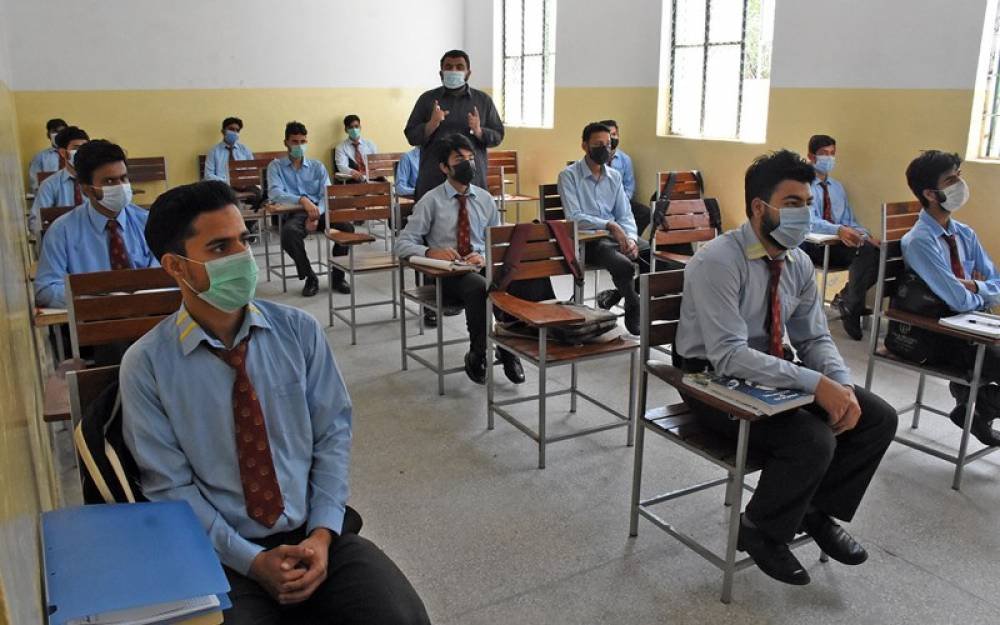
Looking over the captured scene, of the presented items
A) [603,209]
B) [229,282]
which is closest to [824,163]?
[603,209]

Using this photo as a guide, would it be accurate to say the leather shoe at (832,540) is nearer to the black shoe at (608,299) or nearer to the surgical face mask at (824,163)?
the black shoe at (608,299)

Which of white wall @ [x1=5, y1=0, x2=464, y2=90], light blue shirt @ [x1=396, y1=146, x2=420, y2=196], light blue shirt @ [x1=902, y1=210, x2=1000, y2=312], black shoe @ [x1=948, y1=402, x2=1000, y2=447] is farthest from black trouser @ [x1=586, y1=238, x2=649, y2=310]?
white wall @ [x1=5, y1=0, x2=464, y2=90]

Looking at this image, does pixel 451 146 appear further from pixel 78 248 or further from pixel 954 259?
pixel 954 259

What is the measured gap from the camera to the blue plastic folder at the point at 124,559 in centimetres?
115

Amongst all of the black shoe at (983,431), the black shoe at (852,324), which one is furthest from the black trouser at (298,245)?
the black shoe at (983,431)

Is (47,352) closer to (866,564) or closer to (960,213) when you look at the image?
(866,564)

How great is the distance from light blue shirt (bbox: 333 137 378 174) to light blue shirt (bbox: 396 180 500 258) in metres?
4.72

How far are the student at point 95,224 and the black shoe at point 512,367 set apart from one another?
1.76 m

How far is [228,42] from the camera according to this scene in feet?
27.7

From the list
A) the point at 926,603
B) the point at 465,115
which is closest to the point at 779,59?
the point at 465,115

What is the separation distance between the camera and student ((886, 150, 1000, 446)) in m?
3.15

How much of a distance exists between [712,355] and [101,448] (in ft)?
5.46

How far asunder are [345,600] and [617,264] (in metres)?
3.55

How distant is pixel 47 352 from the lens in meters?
4.37
